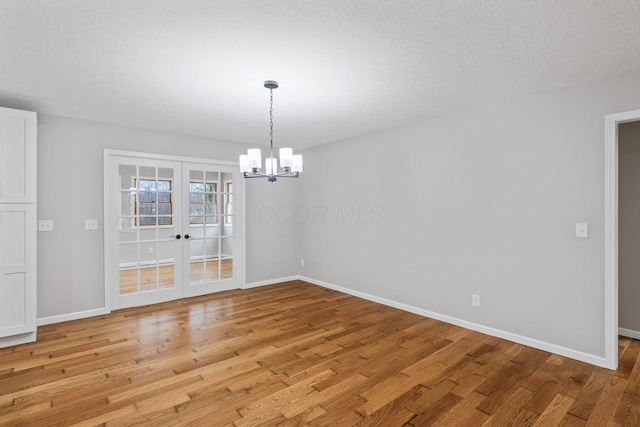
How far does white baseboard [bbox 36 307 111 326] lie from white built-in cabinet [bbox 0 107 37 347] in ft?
1.74

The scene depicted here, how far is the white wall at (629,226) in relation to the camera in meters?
3.38

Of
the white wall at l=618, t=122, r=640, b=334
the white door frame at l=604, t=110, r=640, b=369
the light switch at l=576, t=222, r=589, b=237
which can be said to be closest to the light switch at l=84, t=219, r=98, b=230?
the light switch at l=576, t=222, r=589, b=237

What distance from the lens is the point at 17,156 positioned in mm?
3275

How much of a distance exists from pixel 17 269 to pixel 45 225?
710 mm

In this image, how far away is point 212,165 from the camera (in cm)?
513

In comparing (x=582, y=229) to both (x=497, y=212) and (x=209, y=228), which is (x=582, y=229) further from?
(x=209, y=228)

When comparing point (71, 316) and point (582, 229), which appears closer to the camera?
point (582, 229)

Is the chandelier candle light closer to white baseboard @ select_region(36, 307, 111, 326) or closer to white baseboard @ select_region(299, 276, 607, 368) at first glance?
A: white baseboard @ select_region(299, 276, 607, 368)

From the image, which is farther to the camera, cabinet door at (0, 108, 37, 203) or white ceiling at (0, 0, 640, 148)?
cabinet door at (0, 108, 37, 203)

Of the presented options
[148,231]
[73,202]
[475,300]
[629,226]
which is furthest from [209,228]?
[629,226]

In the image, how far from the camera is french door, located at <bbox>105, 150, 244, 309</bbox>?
4336mm

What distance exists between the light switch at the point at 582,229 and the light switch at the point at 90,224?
527 centimetres

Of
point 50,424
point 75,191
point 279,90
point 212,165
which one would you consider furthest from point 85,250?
point 279,90

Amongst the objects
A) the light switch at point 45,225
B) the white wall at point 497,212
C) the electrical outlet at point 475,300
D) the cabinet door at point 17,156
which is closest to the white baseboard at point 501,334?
the white wall at point 497,212
